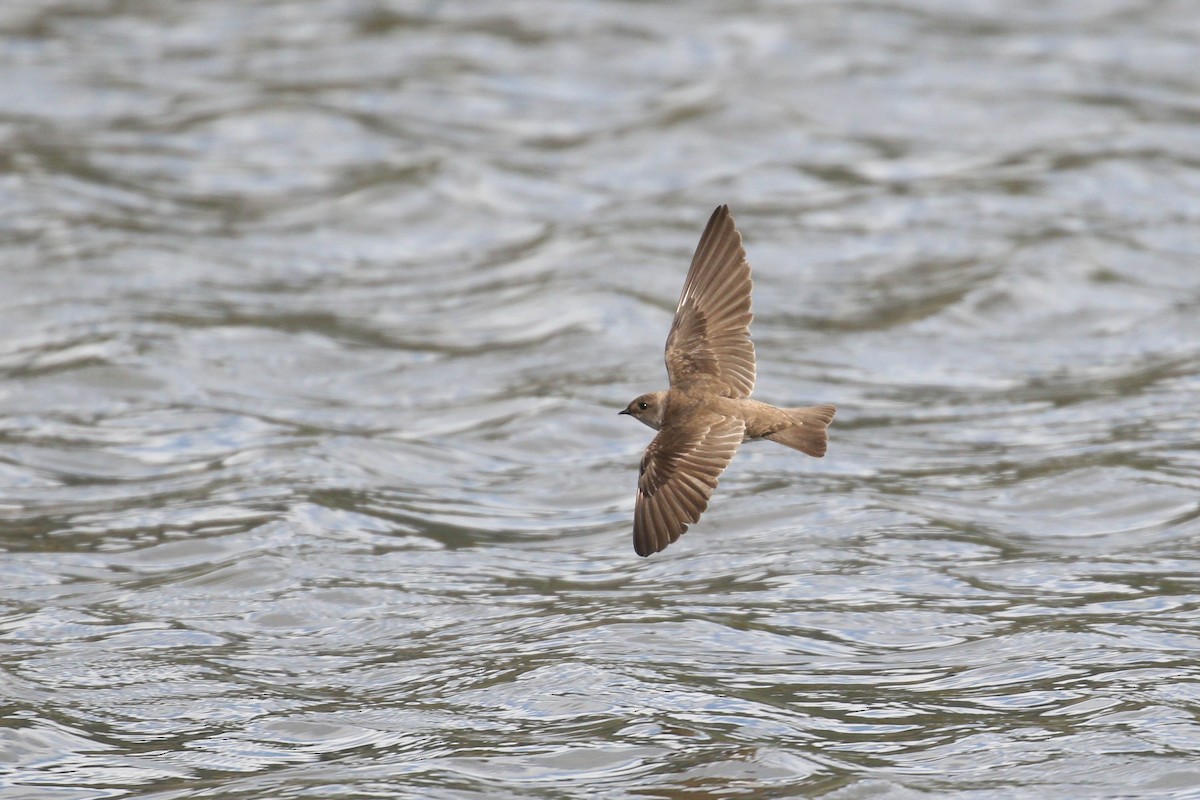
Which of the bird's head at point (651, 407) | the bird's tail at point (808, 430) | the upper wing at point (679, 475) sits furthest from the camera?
the bird's head at point (651, 407)

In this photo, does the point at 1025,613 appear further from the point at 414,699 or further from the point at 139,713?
the point at 139,713

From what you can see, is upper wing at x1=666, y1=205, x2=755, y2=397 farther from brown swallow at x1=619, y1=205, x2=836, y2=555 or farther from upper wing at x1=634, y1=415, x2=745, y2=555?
upper wing at x1=634, y1=415, x2=745, y2=555

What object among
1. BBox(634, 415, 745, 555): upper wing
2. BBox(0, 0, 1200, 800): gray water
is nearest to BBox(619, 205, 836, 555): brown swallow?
BBox(634, 415, 745, 555): upper wing

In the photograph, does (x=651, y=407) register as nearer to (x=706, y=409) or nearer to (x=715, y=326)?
(x=706, y=409)

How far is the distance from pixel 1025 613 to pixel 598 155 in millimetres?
6768

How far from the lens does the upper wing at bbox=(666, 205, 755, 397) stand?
20.3ft

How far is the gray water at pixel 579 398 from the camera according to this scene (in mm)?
5473

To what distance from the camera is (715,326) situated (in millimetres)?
6301

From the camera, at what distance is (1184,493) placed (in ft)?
24.4

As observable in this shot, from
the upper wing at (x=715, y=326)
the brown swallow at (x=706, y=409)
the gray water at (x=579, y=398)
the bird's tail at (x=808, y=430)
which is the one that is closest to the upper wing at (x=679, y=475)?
the brown swallow at (x=706, y=409)

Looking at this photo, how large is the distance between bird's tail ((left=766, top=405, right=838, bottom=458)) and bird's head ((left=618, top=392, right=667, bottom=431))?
37cm

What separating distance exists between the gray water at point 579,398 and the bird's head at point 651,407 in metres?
0.69

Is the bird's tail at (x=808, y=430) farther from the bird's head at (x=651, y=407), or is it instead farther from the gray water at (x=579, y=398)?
the gray water at (x=579, y=398)

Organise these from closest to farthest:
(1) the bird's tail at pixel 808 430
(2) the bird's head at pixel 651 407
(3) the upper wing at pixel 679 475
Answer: (3) the upper wing at pixel 679 475 → (1) the bird's tail at pixel 808 430 → (2) the bird's head at pixel 651 407
